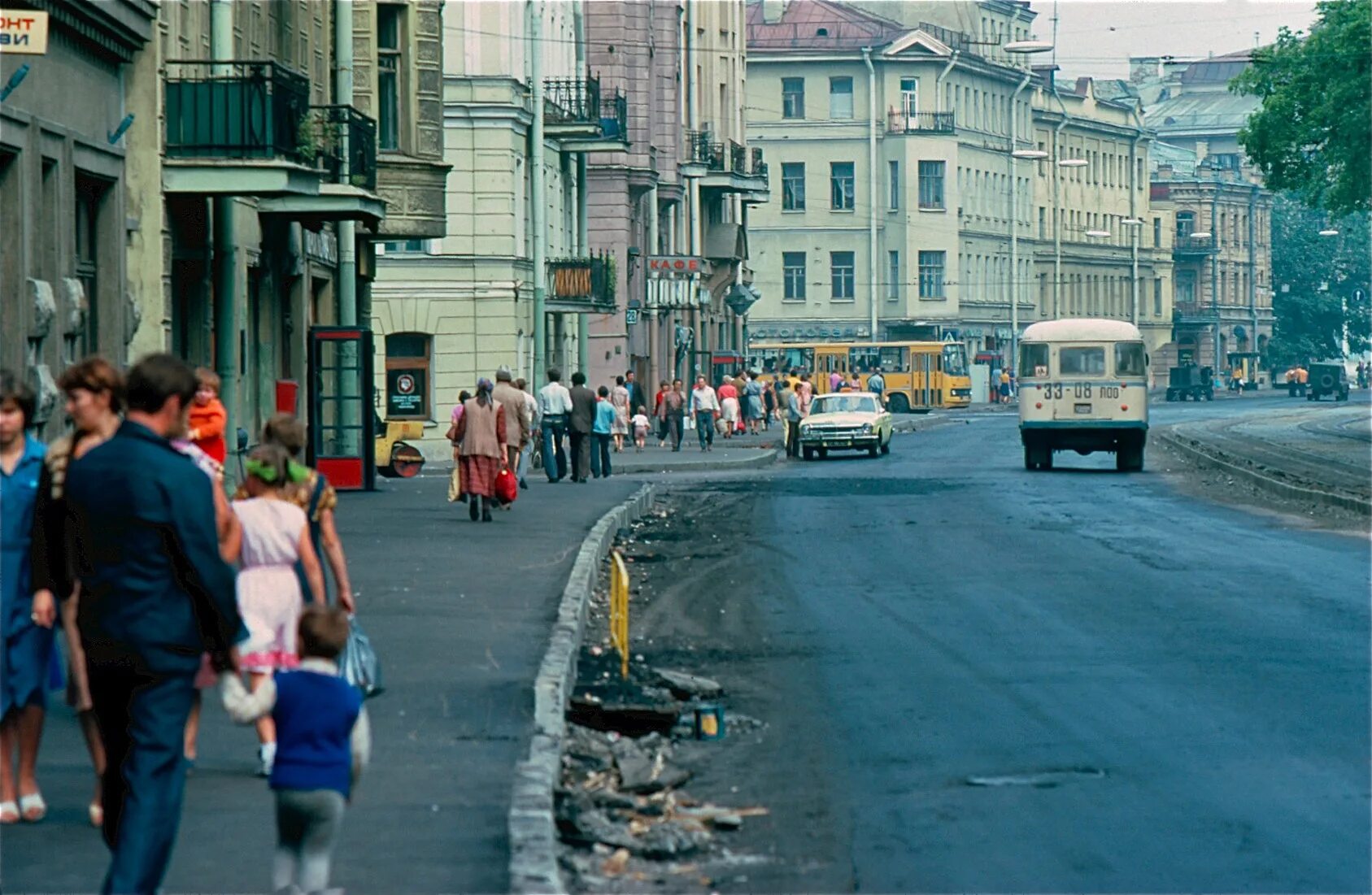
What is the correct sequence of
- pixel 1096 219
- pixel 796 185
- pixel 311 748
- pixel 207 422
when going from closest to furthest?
1. pixel 311 748
2. pixel 207 422
3. pixel 796 185
4. pixel 1096 219

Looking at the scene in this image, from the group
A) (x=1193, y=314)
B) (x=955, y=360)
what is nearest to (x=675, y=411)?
(x=955, y=360)

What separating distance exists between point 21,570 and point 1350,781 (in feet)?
17.9

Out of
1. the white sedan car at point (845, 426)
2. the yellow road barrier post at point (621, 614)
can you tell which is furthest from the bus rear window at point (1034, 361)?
the yellow road barrier post at point (621, 614)

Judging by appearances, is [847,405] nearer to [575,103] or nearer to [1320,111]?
[575,103]

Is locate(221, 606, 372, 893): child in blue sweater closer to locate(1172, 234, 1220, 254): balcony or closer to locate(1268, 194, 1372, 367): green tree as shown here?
locate(1172, 234, 1220, 254): balcony

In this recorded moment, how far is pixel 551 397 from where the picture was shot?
39656 millimetres

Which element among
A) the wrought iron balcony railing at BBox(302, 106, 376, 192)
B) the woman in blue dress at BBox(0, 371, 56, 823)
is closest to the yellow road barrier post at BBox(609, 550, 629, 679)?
the woman in blue dress at BBox(0, 371, 56, 823)

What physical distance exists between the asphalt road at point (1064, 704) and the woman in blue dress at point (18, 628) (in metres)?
2.75

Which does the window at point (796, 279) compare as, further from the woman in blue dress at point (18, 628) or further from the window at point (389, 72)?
the woman in blue dress at point (18, 628)

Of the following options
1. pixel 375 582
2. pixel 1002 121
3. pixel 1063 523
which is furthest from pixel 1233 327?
pixel 375 582

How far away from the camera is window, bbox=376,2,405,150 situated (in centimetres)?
3766

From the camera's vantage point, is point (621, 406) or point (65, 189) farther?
point (621, 406)

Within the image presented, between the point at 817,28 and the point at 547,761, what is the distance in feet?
346

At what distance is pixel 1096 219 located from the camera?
135m
